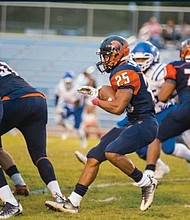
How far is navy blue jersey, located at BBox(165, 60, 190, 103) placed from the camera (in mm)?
7035

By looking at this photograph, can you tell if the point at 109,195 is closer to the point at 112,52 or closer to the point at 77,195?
the point at 77,195

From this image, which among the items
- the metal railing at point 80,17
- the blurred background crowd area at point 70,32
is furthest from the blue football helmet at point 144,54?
the metal railing at point 80,17

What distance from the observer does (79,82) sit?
1641 centimetres

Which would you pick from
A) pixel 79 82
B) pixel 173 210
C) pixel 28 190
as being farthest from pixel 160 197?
pixel 79 82

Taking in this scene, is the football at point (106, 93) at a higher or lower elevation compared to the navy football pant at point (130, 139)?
higher

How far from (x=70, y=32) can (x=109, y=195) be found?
1224cm

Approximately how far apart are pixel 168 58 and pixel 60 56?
325 centimetres

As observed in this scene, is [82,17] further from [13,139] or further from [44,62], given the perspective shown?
[13,139]

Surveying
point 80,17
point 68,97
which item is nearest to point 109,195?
point 68,97

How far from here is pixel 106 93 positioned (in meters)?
5.68

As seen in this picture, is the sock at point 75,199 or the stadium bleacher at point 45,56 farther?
the stadium bleacher at point 45,56

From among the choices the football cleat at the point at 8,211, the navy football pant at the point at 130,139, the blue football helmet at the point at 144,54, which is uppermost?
the blue football helmet at the point at 144,54

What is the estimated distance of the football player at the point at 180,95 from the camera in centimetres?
702

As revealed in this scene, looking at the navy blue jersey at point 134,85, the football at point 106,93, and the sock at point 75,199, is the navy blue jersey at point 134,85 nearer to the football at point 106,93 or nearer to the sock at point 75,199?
the football at point 106,93
